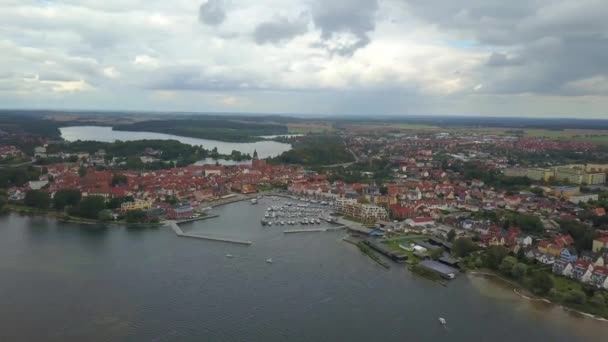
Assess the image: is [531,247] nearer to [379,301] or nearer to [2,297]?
[379,301]

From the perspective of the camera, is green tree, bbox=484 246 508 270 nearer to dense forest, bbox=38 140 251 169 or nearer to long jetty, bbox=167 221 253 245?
long jetty, bbox=167 221 253 245

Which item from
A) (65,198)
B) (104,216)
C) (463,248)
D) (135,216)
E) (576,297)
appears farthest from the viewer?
(65,198)

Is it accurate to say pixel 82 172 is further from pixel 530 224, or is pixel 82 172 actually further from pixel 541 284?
pixel 541 284

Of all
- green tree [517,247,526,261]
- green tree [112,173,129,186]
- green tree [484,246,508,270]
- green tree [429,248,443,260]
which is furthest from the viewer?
green tree [112,173,129,186]

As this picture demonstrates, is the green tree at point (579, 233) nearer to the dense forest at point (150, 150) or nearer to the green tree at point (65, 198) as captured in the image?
the green tree at point (65, 198)

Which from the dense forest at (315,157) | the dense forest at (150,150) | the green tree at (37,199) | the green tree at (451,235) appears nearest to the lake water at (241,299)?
the green tree at (451,235)

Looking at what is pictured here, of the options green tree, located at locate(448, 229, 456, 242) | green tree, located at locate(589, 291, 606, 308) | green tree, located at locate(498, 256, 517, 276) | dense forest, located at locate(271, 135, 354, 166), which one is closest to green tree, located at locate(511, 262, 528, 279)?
green tree, located at locate(498, 256, 517, 276)

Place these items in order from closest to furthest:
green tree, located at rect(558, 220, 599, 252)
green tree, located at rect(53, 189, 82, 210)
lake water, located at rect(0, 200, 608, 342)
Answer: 1. lake water, located at rect(0, 200, 608, 342)
2. green tree, located at rect(558, 220, 599, 252)
3. green tree, located at rect(53, 189, 82, 210)

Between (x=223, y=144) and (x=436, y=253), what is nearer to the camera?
(x=436, y=253)

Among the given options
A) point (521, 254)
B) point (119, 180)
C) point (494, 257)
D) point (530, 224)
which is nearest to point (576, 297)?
point (494, 257)
